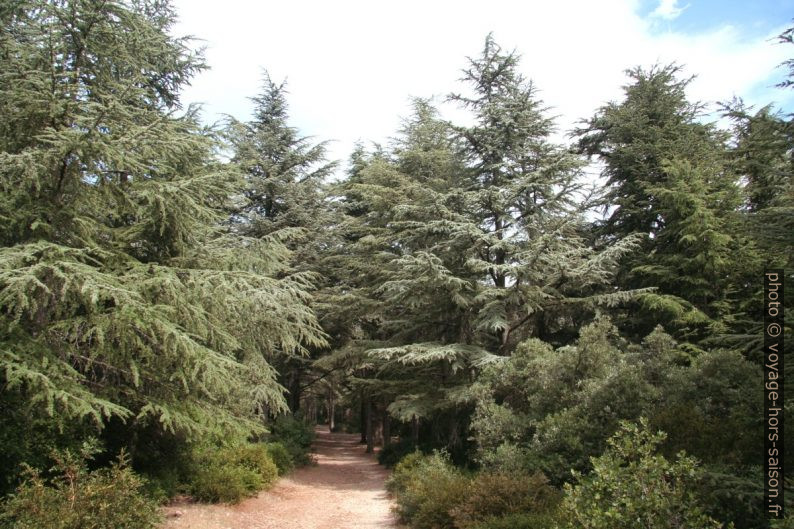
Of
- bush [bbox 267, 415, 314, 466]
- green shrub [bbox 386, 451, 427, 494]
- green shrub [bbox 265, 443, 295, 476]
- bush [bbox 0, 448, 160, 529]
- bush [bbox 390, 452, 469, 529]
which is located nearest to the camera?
bush [bbox 0, 448, 160, 529]

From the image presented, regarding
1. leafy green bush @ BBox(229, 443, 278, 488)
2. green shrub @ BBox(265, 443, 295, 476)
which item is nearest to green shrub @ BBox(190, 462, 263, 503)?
leafy green bush @ BBox(229, 443, 278, 488)

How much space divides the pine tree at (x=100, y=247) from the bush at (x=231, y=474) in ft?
6.54

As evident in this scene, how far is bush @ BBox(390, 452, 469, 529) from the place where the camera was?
25.6 ft

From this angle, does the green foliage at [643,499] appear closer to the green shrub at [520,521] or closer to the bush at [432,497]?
the green shrub at [520,521]

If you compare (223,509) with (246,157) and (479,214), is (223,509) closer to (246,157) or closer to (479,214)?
(479,214)

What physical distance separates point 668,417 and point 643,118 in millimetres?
11952

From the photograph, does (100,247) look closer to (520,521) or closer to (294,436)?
(520,521)

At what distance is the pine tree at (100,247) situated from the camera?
650 cm

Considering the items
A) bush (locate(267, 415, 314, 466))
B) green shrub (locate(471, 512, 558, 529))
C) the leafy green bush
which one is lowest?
bush (locate(267, 415, 314, 466))

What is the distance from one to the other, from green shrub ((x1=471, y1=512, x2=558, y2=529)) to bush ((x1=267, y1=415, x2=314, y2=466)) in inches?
431

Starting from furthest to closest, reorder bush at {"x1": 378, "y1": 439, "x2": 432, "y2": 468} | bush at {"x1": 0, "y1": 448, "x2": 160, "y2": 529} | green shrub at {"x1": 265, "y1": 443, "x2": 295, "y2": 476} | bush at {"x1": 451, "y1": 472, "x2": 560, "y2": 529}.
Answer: bush at {"x1": 378, "y1": 439, "x2": 432, "y2": 468}
green shrub at {"x1": 265, "y1": 443, "x2": 295, "y2": 476}
bush at {"x1": 451, "y1": 472, "x2": 560, "y2": 529}
bush at {"x1": 0, "y1": 448, "x2": 160, "y2": 529}

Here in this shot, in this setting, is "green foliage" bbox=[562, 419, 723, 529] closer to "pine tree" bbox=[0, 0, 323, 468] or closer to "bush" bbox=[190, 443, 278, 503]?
"pine tree" bbox=[0, 0, 323, 468]

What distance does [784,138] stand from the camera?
6.93 metres

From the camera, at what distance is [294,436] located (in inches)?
716
